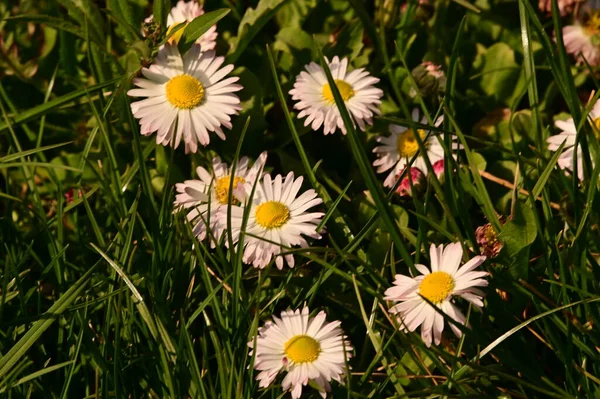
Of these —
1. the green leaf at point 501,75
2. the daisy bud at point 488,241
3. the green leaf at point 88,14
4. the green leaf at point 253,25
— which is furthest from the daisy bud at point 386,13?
the daisy bud at point 488,241

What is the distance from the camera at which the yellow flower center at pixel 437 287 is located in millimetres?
1530

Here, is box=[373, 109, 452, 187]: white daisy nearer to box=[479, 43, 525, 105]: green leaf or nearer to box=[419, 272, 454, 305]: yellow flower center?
box=[479, 43, 525, 105]: green leaf

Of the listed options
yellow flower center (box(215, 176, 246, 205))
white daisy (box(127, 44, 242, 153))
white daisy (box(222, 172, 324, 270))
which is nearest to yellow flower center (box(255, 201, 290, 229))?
white daisy (box(222, 172, 324, 270))

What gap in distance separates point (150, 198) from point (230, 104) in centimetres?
32

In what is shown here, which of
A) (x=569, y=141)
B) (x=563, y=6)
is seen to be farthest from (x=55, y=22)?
(x=563, y=6)

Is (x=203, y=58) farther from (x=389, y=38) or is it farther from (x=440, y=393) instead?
(x=440, y=393)

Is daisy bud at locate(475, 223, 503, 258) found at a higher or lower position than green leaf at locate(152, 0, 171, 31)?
lower

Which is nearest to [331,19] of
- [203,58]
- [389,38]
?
[389,38]

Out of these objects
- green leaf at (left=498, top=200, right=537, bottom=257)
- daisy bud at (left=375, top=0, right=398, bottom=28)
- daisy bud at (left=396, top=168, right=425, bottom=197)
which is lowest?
green leaf at (left=498, top=200, right=537, bottom=257)

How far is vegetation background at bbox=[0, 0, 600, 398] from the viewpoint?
1551 mm

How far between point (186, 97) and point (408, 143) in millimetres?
551

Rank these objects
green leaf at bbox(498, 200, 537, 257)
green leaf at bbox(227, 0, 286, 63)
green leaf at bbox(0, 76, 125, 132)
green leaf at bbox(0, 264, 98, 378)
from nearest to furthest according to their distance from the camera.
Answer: green leaf at bbox(0, 264, 98, 378)
green leaf at bbox(498, 200, 537, 257)
green leaf at bbox(0, 76, 125, 132)
green leaf at bbox(227, 0, 286, 63)

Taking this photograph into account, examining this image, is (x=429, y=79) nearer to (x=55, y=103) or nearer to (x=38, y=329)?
(x=55, y=103)

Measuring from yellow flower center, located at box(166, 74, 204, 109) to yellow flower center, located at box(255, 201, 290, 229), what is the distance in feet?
1.05
